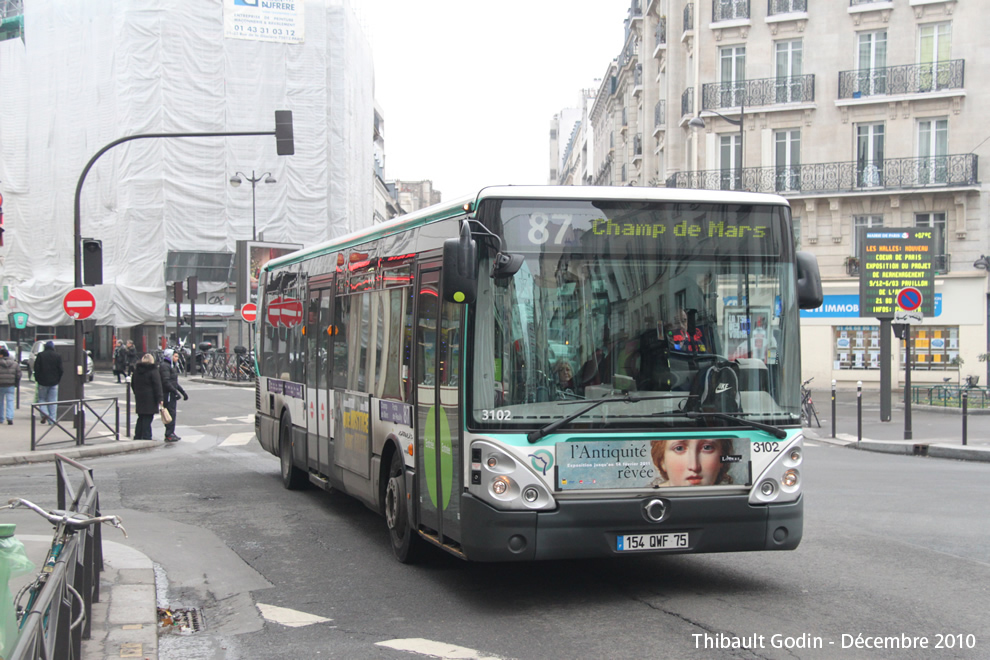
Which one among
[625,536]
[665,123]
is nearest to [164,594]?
[625,536]

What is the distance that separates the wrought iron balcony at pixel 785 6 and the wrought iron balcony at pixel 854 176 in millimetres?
5846

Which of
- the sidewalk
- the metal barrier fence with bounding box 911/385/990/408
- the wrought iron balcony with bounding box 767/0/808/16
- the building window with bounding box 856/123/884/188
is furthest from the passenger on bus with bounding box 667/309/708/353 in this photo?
the wrought iron balcony with bounding box 767/0/808/16

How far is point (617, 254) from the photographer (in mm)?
6949

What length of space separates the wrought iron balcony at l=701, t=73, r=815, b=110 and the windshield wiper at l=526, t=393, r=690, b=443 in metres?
34.7

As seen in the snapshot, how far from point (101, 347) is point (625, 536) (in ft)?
160

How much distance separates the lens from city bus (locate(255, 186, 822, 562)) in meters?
6.66

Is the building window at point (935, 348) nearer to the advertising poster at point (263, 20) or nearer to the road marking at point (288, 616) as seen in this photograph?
the advertising poster at point (263, 20)

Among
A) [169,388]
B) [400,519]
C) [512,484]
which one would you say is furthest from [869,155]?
[512,484]

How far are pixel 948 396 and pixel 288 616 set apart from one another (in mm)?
23971

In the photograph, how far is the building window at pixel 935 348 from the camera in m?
37.2

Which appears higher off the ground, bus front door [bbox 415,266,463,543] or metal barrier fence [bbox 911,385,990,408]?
bus front door [bbox 415,266,463,543]

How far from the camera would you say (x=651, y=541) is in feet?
22.3

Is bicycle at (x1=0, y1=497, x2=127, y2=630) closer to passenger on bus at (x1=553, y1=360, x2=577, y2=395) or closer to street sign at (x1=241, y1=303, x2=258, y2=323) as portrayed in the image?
passenger on bus at (x1=553, y1=360, x2=577, y2=395)

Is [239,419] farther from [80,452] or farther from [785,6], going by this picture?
[785,6]
